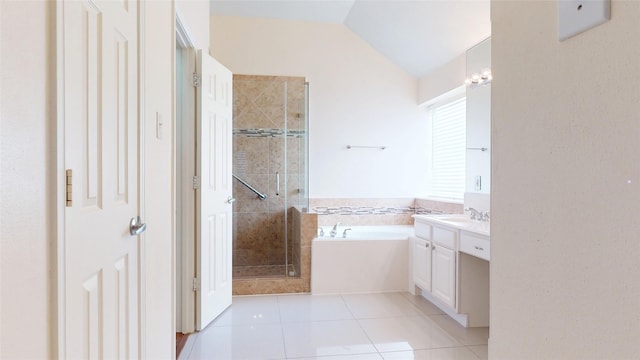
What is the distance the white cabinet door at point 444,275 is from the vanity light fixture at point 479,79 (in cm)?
147

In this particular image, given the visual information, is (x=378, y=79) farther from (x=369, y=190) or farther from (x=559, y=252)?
(x=559, y=252)

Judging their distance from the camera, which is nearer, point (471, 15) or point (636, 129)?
point (636, 129)

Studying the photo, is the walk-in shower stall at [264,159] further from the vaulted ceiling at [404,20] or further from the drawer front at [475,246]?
the drawer front at [475,246]

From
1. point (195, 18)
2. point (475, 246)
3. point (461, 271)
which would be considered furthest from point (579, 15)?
point (195, 18)

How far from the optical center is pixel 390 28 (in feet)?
11.9

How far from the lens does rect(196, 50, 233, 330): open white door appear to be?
2.49 m

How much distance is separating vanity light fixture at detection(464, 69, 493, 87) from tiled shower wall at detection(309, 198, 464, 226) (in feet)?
4.72

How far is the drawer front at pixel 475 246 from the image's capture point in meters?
2.22

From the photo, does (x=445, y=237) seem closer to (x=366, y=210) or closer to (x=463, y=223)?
(x=463, y=223)
